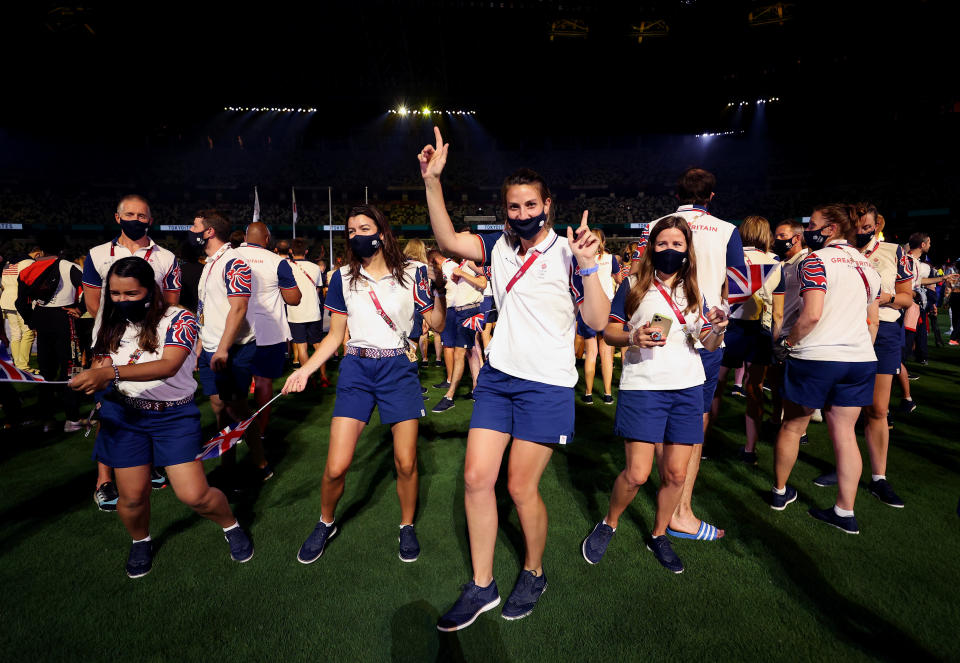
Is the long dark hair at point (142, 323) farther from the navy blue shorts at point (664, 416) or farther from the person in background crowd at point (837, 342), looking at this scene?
the person in background crowd at point (837, 342)

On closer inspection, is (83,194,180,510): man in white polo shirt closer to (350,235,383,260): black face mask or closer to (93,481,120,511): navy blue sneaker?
(93,481,120,511): navy blue sneaker

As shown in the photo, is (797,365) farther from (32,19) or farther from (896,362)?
(32,19)

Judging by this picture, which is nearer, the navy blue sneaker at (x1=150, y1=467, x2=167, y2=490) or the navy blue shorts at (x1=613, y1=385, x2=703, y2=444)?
the navy blue shorts at (x1=613, y1=385, x2=703, y2=444)

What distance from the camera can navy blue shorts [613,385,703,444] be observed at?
8.63ft

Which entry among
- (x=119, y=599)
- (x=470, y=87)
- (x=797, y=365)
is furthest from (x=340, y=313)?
(x=470, y=87)

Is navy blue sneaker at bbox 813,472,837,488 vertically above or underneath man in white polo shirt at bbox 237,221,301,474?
underneath

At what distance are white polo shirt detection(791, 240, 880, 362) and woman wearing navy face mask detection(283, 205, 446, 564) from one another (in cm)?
253

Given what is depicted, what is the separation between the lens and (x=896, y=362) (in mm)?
3971

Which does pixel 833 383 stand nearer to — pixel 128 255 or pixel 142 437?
pixel 142 437

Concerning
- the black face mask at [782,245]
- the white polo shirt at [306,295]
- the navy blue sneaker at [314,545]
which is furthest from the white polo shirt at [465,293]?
the navy blue sneaker at [314,545]

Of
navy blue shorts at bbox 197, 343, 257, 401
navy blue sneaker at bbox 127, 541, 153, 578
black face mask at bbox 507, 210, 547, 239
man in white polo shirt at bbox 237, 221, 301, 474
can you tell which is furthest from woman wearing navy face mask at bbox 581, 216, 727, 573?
navy blue shorts at bbox 197, 343, 257, 401

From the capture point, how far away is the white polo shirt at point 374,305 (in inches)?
114

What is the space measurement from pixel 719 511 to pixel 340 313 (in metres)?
3.15

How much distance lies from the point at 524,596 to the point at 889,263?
14.8 feet
